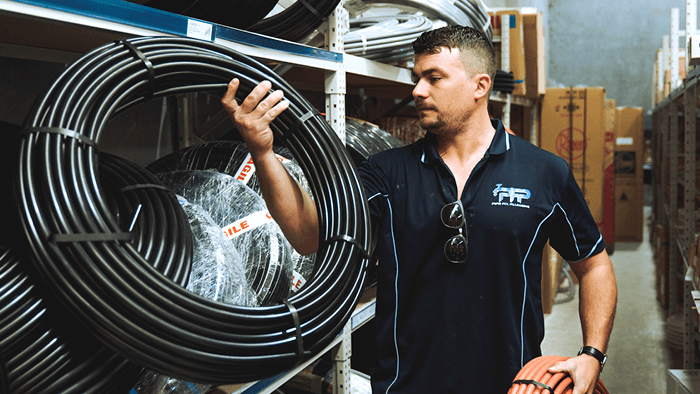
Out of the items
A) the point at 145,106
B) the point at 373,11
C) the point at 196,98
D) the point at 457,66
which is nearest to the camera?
the point at 457,66

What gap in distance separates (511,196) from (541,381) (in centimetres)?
51

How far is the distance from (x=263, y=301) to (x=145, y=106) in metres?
1.06

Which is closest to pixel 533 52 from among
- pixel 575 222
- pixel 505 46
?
pixel 505 46

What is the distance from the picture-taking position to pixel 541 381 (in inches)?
51.4

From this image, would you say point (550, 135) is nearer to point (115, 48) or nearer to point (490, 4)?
point (490, 4)

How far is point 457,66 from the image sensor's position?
1573 mm

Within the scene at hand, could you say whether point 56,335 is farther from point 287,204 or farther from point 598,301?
point 598,301

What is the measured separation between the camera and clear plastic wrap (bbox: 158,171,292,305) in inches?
55.7

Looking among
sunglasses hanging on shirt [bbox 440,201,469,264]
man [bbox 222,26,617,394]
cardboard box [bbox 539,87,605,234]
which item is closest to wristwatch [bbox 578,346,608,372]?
man [bbox 222,26,617,394]

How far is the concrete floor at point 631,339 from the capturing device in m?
3.28

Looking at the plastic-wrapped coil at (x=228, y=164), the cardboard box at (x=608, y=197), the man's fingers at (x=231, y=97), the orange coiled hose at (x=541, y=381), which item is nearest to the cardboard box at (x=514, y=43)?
the plastic-wrapped coil at (x=228, y=164)

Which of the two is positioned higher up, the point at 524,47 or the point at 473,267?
the point at 524,47

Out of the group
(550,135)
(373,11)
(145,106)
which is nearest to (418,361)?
(145,106)

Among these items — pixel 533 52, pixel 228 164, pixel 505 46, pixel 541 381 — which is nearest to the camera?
pixel 541 381
